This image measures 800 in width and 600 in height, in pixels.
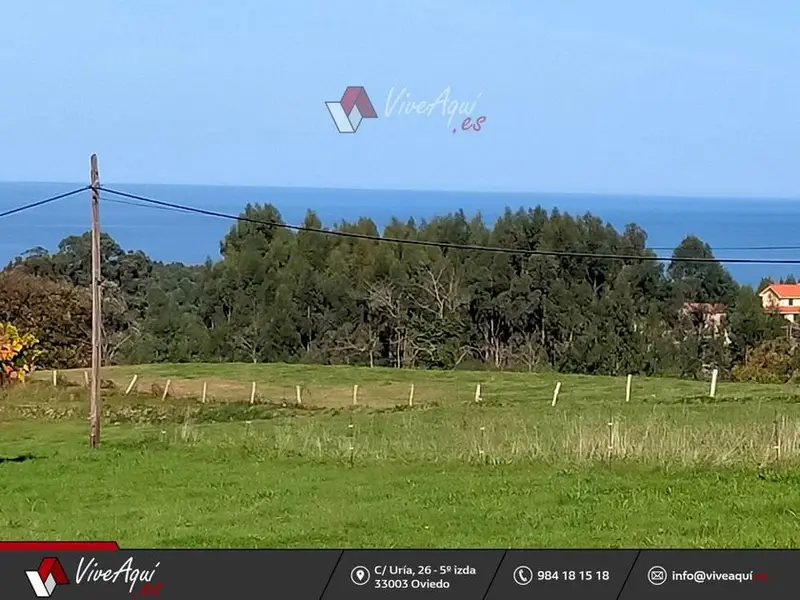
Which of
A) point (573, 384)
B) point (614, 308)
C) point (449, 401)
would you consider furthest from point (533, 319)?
point (449, 401)

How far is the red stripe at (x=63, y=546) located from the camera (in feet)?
25.0

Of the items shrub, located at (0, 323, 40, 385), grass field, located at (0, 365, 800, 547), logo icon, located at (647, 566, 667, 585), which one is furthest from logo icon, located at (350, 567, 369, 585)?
shrub, located at (0, 323, 40, 385)

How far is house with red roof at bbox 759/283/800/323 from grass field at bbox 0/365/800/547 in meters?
39.1

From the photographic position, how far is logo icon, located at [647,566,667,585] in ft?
22.7

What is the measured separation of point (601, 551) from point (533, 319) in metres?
51.0

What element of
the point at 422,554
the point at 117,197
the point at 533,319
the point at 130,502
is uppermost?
the point at 117,197

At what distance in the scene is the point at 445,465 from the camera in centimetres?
1360

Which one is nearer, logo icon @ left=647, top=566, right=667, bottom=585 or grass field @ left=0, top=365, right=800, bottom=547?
logo icon @ left=647, top=566, right=667, bottom=585

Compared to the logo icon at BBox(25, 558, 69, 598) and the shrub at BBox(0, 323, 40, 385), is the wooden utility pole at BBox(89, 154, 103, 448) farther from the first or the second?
the logo icon at BBox(25, 558, 69, 598)

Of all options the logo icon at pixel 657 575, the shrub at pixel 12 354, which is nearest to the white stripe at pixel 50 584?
the logo icon at pixel 657 575

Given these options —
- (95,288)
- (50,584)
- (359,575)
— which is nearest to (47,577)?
(50,584)

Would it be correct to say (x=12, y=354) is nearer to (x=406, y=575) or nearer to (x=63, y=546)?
(x=63, y=546)

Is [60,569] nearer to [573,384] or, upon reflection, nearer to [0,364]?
[0,364]

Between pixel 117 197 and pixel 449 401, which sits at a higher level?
pixel 117 197
